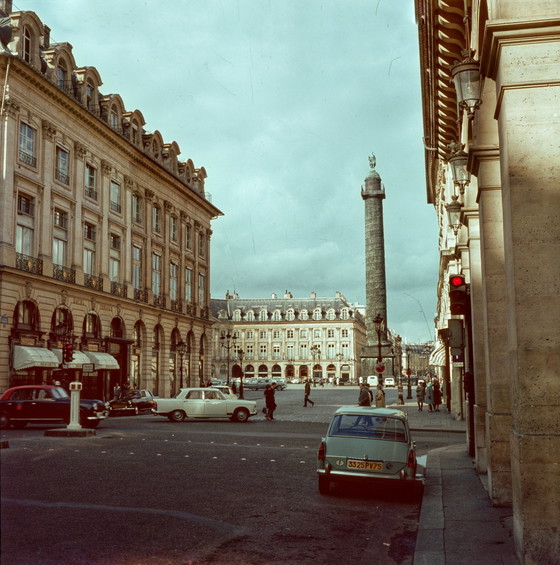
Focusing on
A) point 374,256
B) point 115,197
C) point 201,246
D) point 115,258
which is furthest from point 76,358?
point 374,256

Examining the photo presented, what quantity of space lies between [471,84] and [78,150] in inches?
1492

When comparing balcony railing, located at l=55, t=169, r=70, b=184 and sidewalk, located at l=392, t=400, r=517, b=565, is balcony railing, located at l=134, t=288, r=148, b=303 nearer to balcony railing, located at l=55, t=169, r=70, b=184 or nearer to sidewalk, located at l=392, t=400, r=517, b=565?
balcony railing, located at l=55, t=169, r=70, b=184

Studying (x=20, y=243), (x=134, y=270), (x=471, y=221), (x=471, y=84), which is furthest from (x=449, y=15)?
(x=134, y=270)

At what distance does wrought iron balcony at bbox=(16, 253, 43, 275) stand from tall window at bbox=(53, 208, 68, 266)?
A: 229cm

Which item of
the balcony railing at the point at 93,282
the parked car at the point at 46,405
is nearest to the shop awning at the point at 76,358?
the balcony railing at the point at 93,282

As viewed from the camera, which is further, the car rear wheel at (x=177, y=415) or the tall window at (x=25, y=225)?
the tall window at (x=25, y=225)

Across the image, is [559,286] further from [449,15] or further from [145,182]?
[145,182]

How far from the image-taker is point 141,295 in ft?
174

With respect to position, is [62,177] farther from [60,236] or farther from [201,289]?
[201,289]

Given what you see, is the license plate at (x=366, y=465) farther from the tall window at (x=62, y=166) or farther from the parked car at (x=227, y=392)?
the tall window at (x=62, y=166)

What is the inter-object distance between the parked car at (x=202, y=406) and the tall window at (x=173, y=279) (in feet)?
86.8

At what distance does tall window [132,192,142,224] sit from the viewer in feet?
174

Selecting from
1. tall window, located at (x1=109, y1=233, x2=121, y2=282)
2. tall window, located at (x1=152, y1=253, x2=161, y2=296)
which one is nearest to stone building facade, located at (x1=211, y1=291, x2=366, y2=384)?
tall window, located at (x1=152, y1=253, x2=161, y2=296)

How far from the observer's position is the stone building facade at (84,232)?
36.8 meters
